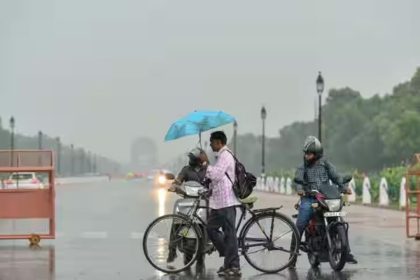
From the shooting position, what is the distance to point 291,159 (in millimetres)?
132875

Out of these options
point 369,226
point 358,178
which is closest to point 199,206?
point 369,226

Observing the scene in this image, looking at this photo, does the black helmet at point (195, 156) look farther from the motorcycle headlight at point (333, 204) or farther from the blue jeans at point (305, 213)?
the motorcycle headlight at point (333, 204)

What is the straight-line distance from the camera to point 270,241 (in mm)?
11055

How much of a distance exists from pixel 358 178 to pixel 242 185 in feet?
96.0

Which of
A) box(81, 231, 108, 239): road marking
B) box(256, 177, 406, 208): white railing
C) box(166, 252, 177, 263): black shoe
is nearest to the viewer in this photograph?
box(166, 252, 177, 263): black shoe

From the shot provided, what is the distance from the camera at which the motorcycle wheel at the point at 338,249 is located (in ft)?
35.7

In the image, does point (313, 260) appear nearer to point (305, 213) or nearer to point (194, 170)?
point (305, 213)

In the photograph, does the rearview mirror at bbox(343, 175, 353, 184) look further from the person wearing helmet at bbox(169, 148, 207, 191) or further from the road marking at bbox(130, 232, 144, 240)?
the road marking at bbox(130, 232, 144, 240)

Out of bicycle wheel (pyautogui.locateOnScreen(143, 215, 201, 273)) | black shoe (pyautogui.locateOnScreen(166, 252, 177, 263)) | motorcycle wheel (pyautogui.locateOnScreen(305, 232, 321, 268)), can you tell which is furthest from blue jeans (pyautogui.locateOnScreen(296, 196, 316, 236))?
black shoe (pyautogui.locateOnScreen(166, 252, 177, 263))

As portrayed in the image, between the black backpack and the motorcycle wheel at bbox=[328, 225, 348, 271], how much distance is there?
1.31 metres

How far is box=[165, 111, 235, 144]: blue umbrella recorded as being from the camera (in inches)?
480

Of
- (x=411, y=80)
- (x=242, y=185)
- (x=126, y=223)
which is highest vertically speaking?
(x=411, y=80)

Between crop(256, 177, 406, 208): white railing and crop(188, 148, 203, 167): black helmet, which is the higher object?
crop(188, 148, 203, 167): black helmet

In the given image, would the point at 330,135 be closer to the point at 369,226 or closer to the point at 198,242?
the point at 369,226
